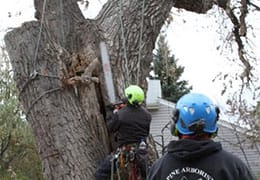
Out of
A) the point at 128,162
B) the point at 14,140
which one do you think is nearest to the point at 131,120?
the point at 128,162

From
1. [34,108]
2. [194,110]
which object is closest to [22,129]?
[34,108]

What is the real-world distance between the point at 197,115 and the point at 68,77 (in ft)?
8.97

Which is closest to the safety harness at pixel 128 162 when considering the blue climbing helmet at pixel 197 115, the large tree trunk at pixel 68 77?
the large tree trunk at pixel 68 77

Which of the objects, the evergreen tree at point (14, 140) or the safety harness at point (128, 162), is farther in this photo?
the evergreen tree at point (14, 140)

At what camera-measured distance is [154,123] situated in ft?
68.6

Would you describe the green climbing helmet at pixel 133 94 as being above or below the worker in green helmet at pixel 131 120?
above

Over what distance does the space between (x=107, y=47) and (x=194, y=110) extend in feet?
9.97

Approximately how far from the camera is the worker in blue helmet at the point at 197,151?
9.60 feet

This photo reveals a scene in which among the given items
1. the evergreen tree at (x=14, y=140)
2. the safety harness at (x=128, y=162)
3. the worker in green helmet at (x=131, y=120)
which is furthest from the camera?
the evergreen tree at (x=14, y=140)

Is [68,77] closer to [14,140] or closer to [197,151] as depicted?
[197,151]

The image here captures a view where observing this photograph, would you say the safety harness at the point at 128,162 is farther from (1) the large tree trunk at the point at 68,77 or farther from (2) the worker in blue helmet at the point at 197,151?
(2) the worker in blue helmet at the point at 197,151

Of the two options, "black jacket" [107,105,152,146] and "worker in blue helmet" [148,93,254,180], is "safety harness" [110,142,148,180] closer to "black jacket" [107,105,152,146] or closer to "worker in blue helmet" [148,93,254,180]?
"black jacket" [107,105,152,146]

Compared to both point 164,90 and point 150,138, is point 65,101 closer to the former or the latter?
point 150,138

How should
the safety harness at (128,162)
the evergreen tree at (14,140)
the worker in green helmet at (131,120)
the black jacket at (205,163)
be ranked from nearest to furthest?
the black jacket at (205,163) → the safety harness at (128,162) → the worker in green helmet at (131,120) → the evergreen tree at (14,140)
